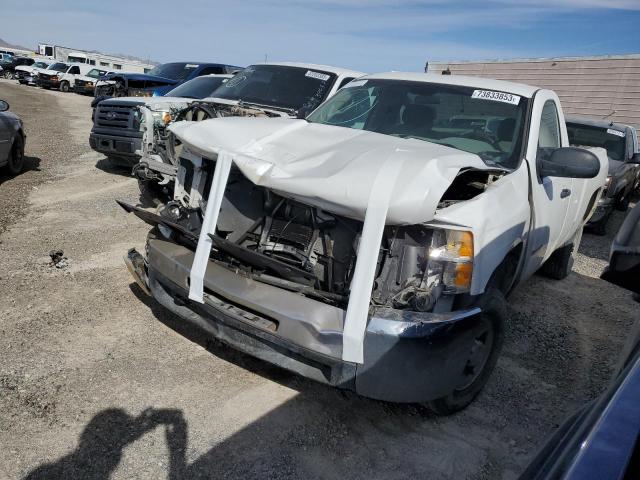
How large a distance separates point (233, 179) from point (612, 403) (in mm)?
2585

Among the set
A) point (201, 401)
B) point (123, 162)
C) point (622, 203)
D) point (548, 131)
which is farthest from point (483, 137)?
point (622, 203)

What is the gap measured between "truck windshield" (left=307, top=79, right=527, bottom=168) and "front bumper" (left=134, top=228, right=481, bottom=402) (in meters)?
1.57

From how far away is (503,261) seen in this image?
3.28 m

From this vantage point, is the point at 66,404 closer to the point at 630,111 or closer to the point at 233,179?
the point at 233,179

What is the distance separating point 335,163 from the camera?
9.47 ft

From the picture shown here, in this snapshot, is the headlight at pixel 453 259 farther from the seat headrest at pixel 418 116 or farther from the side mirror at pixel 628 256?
the seat headrest at pixel 418 116

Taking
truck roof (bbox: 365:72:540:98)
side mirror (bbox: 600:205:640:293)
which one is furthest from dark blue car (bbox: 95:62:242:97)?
side mirror (bbox: 600:205:640:293)

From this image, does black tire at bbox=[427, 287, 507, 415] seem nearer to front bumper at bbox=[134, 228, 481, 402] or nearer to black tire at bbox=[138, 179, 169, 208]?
front bumper at bbox=[134, 228, 481, 402]

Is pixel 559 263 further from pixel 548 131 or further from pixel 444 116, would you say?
pixel 444 116

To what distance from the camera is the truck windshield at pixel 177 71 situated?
13156 millimetres

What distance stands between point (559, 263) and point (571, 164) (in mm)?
2506

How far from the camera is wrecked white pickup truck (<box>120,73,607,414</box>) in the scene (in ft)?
8.42

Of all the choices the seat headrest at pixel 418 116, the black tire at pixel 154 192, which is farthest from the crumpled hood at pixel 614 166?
the black tire at pixel 154 192

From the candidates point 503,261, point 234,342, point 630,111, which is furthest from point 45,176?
point 630,111
